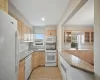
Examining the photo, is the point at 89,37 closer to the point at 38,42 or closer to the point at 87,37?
the point at 87,37

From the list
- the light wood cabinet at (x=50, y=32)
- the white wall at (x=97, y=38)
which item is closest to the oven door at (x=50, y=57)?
the light wood cabinet at (x=50, y=32)

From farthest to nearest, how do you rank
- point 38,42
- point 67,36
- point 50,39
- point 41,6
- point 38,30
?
point 38,30 < point 38,42 < point 50,39 < point 67,36 < point 41,6

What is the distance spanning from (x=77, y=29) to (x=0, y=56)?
5560 mm

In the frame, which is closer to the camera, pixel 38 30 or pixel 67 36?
pixel 67 36

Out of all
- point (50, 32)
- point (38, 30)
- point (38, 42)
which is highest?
point (38, 30)

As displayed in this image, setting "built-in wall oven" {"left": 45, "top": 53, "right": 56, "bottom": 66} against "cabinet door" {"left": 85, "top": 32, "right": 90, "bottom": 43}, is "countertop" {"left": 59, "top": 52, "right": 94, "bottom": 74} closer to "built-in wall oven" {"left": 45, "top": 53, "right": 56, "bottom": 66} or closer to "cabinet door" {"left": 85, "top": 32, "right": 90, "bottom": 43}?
"built-in wall oven" {"left": 45, "top": 53, "right": 56, "bottom": 66}

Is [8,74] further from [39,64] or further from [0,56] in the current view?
[39,64]

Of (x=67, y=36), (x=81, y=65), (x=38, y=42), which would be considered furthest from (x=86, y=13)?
(x=38, y=42)

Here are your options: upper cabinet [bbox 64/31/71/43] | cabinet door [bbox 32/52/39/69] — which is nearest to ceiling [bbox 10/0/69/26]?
upper cabinet [bbox 64/31/71/43]

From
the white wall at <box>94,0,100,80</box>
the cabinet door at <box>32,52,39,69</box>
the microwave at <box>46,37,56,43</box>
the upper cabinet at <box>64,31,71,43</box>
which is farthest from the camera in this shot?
the microwave at <box>46,37,56,43</box>

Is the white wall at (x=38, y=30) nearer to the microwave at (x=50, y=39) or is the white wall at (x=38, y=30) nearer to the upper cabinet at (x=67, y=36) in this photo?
the microwave at (x=50, y=39)

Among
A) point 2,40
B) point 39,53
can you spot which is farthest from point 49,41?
point 2,40

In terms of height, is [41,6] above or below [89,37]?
above

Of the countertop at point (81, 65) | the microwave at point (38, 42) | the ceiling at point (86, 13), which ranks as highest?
the ceiling at point (86, 13)
